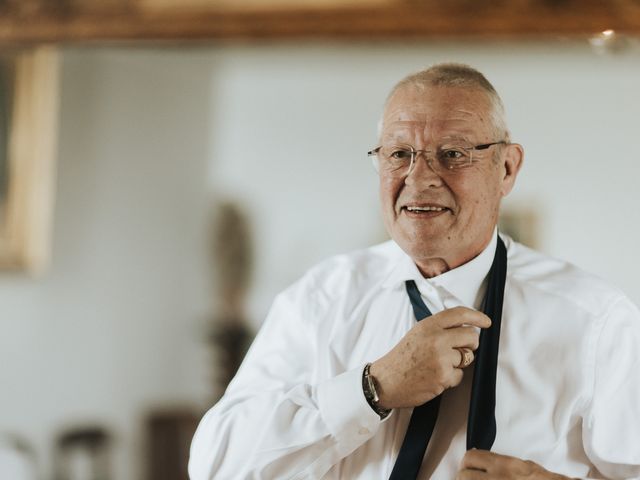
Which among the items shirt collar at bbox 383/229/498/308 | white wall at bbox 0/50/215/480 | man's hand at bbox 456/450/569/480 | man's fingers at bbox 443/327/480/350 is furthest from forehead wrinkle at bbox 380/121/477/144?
white wall at bbox 0/50/215/480

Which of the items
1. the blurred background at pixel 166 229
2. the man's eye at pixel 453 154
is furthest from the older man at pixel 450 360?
the blurred background at pixel 166 229

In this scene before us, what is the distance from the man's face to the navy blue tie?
142 millimetres

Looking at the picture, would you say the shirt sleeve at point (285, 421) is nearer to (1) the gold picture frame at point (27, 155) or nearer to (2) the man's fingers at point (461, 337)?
(2) the man's fingers at point (461, 337)

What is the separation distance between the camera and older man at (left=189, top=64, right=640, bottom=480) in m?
1.20

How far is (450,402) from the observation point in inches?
51.3

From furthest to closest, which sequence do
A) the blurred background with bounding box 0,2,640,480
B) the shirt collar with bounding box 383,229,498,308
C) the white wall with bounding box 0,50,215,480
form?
the white wall with bounding box 0,50,215,480 < the blurred background with bounding box 0,2,640,480 < the shirt collar with bounding box 383,229,498,308

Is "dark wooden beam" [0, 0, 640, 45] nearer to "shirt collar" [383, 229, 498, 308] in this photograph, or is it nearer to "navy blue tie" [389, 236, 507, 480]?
"shirt collar" [383, 229, 498, 308]

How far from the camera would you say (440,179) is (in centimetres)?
130

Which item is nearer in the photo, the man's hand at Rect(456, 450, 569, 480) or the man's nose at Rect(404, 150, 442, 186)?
the man's hand at Rect(456, 450, 569, 480)

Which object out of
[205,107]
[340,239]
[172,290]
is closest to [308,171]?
[340,239]

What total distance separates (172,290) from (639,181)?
2.32 metres

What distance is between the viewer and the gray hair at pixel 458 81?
1.31 meters

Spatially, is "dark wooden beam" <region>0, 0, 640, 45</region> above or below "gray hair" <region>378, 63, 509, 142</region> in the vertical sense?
above

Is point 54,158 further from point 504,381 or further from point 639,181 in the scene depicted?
point 504,381
